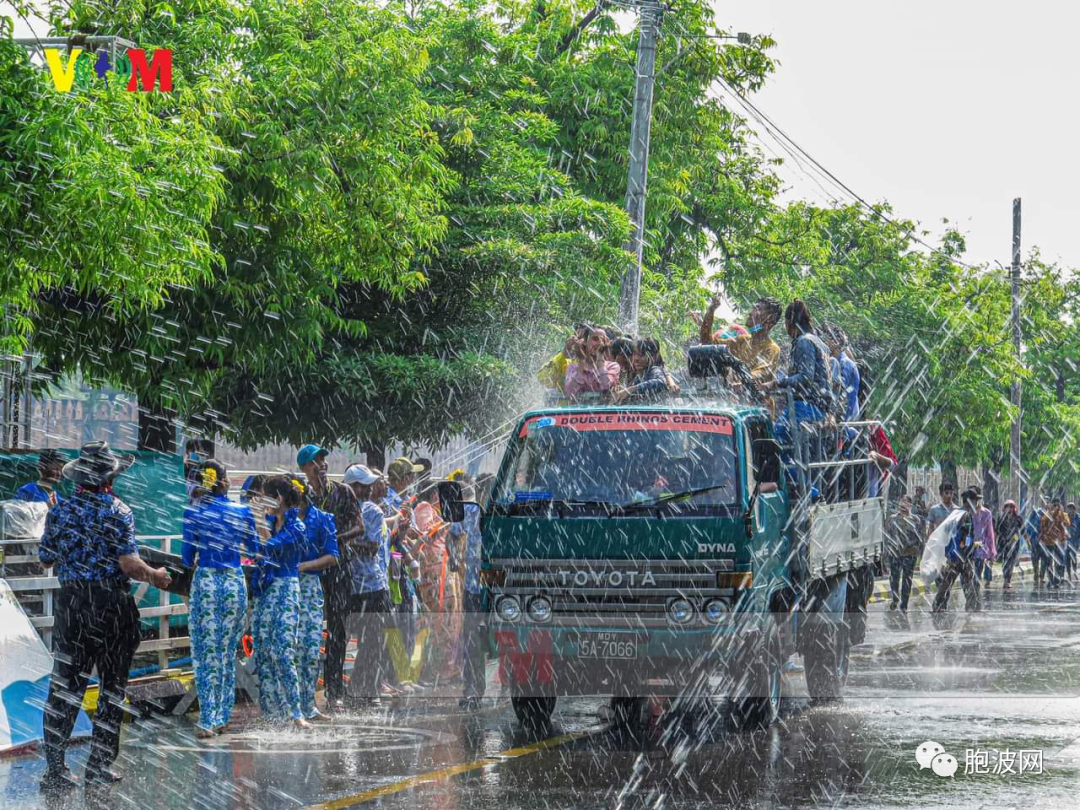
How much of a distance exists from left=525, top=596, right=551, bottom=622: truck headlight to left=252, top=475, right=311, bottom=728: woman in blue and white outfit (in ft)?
5.51

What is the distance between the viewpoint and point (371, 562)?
1148 cm

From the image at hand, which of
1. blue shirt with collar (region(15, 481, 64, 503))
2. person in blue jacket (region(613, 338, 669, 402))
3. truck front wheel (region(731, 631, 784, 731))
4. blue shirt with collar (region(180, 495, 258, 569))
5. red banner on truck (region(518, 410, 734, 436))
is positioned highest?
person in blue jacket (region(613, 338, 669, 402))

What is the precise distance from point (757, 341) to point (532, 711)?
3.72 meters

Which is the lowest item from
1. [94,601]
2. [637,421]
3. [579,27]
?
[94,601]

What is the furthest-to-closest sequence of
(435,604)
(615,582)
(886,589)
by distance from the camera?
(886,589), (435,604), (615,582)

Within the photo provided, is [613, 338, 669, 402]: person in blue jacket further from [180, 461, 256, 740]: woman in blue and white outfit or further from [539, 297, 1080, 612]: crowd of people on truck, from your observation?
[180, 461, 256, 740]: woman in blue and white outfit

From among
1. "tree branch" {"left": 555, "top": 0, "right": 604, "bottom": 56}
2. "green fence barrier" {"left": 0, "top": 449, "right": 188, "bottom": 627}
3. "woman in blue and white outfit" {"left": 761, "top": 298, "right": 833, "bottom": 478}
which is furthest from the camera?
"tree branch" {"left": 555, "top": 0, "right": 604, "bottom": 56}

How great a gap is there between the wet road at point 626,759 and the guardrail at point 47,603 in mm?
1035

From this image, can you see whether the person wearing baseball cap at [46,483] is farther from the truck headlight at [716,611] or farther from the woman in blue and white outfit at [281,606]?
the truck headlight at [716,611]

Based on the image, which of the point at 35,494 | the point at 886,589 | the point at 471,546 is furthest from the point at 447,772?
the point at 886,589

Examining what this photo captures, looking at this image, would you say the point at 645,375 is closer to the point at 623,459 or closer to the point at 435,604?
the point at 623,459

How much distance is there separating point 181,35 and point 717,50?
49.7 feet

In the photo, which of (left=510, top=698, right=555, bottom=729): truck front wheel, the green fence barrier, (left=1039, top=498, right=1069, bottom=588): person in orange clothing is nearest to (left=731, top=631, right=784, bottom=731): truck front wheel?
(left=510, top=698, right=555, bottom=729): truck front wheel

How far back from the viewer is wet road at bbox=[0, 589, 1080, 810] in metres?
7.80
